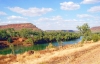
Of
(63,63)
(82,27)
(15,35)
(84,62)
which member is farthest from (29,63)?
(15,35)

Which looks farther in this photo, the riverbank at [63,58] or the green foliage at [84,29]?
the green foliage at [84,29]

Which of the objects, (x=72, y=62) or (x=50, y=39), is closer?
(x=72, y=62)

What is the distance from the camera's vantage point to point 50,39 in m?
122

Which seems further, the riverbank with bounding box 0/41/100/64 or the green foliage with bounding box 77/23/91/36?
the green foliage with bounding box 77/23/91/36

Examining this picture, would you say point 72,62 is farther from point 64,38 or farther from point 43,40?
point 64,38

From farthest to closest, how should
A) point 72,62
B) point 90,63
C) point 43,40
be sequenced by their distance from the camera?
point 43,40, point 72,62, point 90,63

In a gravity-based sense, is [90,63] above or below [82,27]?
below

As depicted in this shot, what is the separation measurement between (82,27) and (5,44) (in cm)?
6309

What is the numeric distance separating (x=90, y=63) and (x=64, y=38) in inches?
4525

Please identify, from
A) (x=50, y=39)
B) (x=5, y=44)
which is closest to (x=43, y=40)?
(x=50, y=39)

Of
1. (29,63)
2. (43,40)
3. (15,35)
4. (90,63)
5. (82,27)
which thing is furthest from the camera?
(15,35)

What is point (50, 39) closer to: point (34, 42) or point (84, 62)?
point (34, 42)

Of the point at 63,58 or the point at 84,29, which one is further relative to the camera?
the point at 84,29

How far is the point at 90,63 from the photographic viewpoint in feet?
46.9
